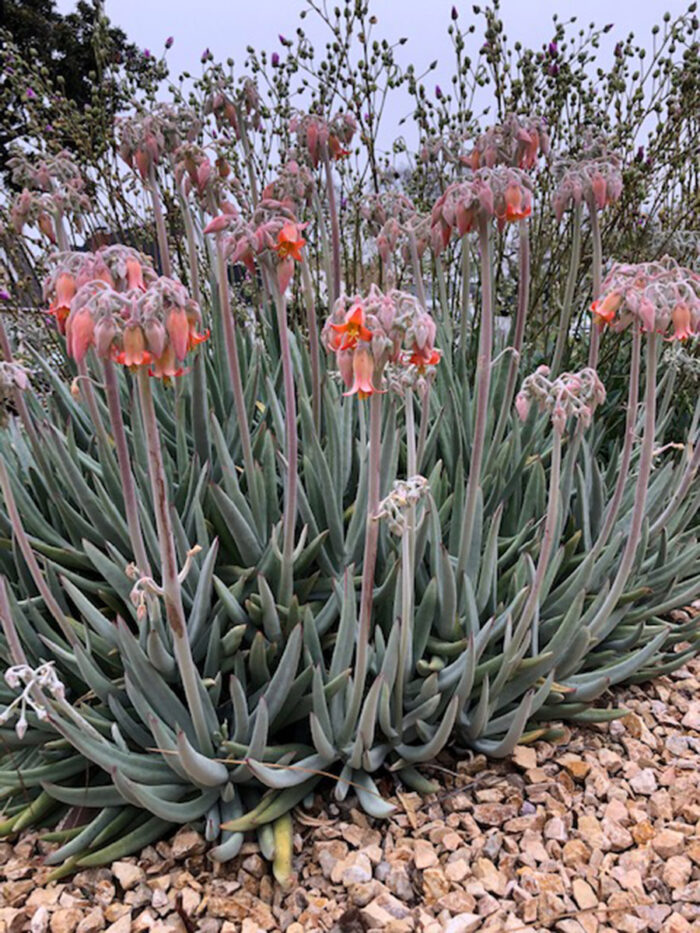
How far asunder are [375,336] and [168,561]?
0.57 meters

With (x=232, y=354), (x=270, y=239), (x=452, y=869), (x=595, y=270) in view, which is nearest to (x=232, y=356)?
(x=232, y=354)

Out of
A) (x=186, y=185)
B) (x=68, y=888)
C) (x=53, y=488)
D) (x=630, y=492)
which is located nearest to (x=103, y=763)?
(x=68, y=888)

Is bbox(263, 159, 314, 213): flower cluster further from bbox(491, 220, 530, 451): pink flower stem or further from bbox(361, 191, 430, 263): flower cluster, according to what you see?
bbox(491, 220, 530, 451): pink flower stem

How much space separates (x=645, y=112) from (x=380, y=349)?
3.19m

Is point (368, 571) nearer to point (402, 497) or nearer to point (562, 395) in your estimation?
point (402, 497)

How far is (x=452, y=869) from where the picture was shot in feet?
5.71

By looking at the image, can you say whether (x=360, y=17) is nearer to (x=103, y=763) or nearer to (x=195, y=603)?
(x=195, y=603)

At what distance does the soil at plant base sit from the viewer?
164 centimetres

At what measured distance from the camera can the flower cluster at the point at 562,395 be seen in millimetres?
1614

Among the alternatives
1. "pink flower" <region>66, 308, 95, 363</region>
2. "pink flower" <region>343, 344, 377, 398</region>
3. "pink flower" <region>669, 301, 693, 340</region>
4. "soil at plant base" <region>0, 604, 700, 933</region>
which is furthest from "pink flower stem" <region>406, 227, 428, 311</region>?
"soil at plant base" <region>0, 604, 700, 933</region>

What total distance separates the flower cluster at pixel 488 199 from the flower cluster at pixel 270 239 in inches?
14.2

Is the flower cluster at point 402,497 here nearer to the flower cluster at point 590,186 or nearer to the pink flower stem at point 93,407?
the pink flower stem at point 93,407

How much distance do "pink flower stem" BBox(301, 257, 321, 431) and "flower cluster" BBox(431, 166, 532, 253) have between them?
0.72 metres

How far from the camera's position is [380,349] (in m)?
1.34
